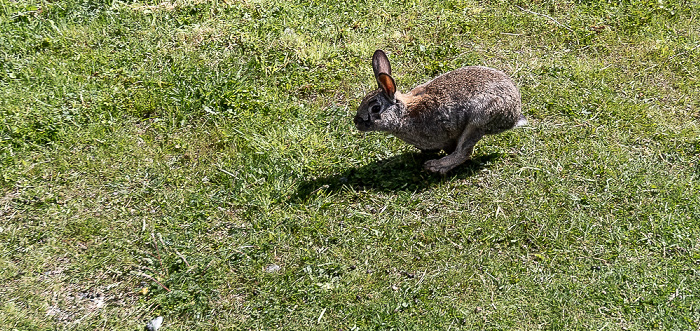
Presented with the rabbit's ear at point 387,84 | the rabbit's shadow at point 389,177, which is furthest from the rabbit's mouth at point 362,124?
the rabbit's shadow at point 389,177

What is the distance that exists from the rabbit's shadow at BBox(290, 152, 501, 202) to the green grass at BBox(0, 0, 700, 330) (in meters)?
0.02

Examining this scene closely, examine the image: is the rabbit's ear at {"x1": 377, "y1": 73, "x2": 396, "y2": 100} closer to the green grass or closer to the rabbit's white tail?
the green grass

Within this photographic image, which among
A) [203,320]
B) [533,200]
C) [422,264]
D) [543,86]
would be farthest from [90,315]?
[543,86]

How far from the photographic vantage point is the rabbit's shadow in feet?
17.8

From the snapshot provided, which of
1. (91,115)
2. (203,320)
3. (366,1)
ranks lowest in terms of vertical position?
(203,320)

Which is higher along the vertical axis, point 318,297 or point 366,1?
point 366,1

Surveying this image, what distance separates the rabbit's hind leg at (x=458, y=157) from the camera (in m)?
5.35

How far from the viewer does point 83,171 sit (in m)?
A: 5.59

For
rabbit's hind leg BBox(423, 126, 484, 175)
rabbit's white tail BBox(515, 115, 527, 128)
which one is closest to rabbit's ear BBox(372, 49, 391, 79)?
rabbit's hind leg BBox(423, 126, 484, 175)

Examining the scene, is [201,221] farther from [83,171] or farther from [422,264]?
[422,264]

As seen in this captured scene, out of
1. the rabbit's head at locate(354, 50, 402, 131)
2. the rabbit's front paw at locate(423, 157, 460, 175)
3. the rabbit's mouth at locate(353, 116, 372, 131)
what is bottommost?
the rabbit's front paw at locate(423, 157, 460, 175)

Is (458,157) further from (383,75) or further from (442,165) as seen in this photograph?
(383,75)

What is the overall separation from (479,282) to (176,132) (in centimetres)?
327

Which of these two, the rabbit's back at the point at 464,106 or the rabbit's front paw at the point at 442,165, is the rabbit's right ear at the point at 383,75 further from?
the rabbit's front paw at the point at 442,165
